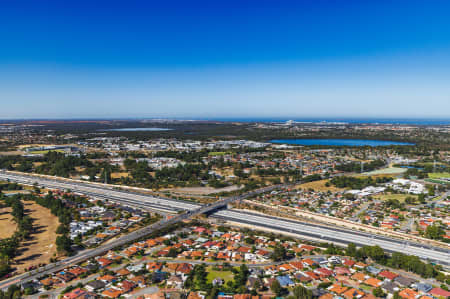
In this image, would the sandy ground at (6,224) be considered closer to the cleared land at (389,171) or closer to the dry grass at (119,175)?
the dry grass at (119,175)

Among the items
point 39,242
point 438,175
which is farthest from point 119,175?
point 438,175

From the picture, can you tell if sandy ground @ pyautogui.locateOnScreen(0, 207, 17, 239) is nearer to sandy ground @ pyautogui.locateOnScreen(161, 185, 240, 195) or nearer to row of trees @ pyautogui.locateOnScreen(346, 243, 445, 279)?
sandy ground @ pyautogui.locateOnScreen(161, 185, 240, 195)

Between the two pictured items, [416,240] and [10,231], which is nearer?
[416,240]

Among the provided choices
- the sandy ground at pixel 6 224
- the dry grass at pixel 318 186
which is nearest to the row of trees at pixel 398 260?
the dry grass at pixel 318 186

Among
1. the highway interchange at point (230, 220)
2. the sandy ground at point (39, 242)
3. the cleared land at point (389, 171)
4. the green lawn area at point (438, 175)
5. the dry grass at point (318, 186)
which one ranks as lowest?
the sandy ground at point (39, 242)

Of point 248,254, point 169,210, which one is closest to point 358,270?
point 248,254

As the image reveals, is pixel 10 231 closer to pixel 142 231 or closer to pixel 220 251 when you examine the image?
pixel 142 231

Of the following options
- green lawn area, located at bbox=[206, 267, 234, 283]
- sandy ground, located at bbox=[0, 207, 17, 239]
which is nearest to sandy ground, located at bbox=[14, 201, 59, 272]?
sandy ground, located at bbox=[0, 207, 17, 239]

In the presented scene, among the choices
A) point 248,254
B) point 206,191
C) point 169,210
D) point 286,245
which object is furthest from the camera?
point 206,191
